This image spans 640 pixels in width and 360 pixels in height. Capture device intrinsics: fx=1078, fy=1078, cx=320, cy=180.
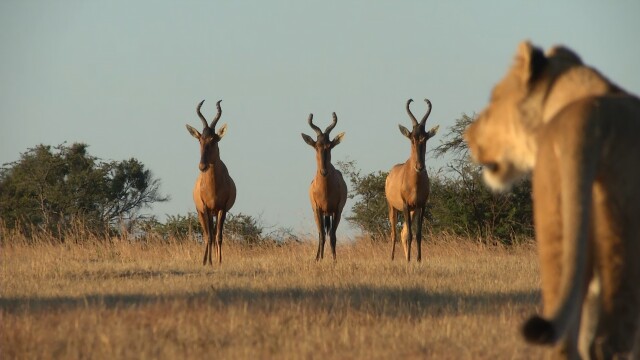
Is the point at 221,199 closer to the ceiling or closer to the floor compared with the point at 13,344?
closer to the ceiling

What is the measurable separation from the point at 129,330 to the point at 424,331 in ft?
7.33

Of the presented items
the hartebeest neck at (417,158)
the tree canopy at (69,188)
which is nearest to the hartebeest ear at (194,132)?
the hartebeest neck at (417,158)

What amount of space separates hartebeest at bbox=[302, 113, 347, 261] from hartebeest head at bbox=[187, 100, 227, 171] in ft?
6.95

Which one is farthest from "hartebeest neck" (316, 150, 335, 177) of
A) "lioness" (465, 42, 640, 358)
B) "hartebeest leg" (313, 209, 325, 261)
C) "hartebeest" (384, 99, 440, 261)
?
"lioness" (465, 42, 640, 358)

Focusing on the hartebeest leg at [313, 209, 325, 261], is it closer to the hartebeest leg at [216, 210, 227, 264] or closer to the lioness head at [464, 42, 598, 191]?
the hartebeest leg at [216, 210, 227, 264]

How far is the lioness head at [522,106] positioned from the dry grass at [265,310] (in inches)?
73.1

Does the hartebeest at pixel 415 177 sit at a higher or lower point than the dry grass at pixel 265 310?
higher

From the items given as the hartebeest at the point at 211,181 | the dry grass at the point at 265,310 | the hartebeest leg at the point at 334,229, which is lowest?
the dry grass at the point at 265,310

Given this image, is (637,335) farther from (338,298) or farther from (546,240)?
(338,298)

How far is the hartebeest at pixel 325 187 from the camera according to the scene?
22078mm

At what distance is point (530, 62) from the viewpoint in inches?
211

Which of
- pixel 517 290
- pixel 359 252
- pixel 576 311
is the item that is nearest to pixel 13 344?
pixel 576 311

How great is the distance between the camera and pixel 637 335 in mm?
4840

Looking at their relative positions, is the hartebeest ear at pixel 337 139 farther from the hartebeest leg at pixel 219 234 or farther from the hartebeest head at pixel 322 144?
the hartebeest leg at pixel 219 234
